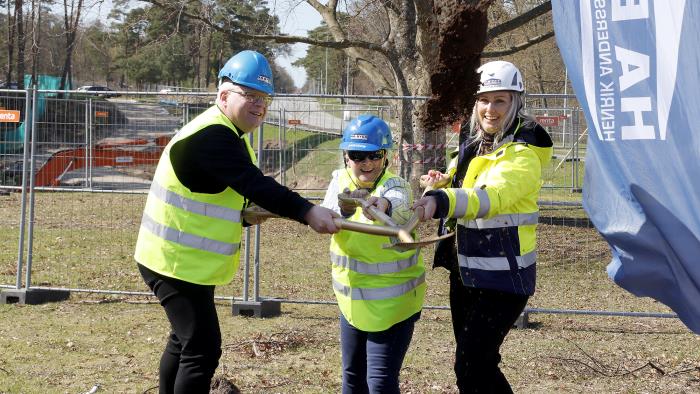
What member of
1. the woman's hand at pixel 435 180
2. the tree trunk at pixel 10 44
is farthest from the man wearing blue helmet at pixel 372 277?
the tree trunk at pixel 10 44

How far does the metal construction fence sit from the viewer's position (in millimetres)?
9430

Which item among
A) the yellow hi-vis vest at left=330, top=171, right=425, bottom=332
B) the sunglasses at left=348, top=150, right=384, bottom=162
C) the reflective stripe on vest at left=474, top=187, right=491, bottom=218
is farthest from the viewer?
the sunglasses at left=348, top=150, right=384, bottom=162

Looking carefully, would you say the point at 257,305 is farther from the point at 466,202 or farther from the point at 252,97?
the point at 466,202

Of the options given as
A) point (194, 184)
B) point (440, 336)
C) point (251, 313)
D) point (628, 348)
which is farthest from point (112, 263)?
point (194, 184)

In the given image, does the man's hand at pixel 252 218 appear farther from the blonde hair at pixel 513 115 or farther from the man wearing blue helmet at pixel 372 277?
the blonde hair at pixel 513 115

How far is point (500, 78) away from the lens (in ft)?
13.3

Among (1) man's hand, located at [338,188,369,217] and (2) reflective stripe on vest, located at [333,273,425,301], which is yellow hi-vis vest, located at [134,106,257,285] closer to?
(1) man's hand, located at [338,188,369,217]

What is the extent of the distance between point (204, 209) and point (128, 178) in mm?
10700

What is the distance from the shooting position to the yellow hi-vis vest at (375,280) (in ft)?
13.9

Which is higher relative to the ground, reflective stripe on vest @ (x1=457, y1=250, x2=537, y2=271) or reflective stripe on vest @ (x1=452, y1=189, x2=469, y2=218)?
reflective stripe on vest @ (x1=452, y1=189, x2=469, y2=218)

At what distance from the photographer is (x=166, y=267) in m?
4.21

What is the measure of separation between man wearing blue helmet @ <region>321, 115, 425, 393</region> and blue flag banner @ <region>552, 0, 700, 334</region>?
48.7 inches

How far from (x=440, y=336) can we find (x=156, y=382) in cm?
267

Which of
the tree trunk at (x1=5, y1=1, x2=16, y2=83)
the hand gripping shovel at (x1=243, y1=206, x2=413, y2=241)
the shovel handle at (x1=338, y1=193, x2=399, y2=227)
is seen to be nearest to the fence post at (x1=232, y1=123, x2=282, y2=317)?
the shovel handle at (x1=338, y1=193, x2=399, y2=227)
